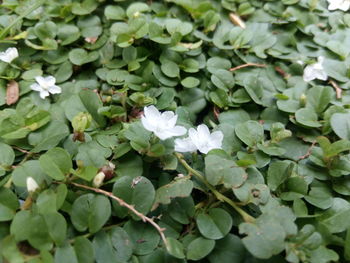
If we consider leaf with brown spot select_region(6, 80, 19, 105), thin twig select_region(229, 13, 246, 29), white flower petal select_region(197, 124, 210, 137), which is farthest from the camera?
thin twig select_region(229, 13, 246, 29)

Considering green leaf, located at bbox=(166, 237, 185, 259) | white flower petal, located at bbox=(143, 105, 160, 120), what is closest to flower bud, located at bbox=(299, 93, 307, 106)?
white flower petal, located at bbox=(143, 105, 160, 120)

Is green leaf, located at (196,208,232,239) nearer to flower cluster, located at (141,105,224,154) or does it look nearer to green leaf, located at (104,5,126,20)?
flower cluster, located at (141,105,224,154)

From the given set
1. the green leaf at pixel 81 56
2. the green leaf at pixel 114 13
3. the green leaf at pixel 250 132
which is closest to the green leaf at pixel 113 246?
the green leaf at pixel 250 132

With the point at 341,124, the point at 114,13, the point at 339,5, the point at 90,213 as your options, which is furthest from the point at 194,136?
the point at 339,5

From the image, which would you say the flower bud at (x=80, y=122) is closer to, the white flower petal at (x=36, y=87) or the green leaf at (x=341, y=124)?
the white flower petal at (x=36, y=87)

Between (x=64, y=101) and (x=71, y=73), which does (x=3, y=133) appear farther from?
(x=71, y=73)

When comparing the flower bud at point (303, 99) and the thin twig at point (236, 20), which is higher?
the thin twig at point (236, 20)
